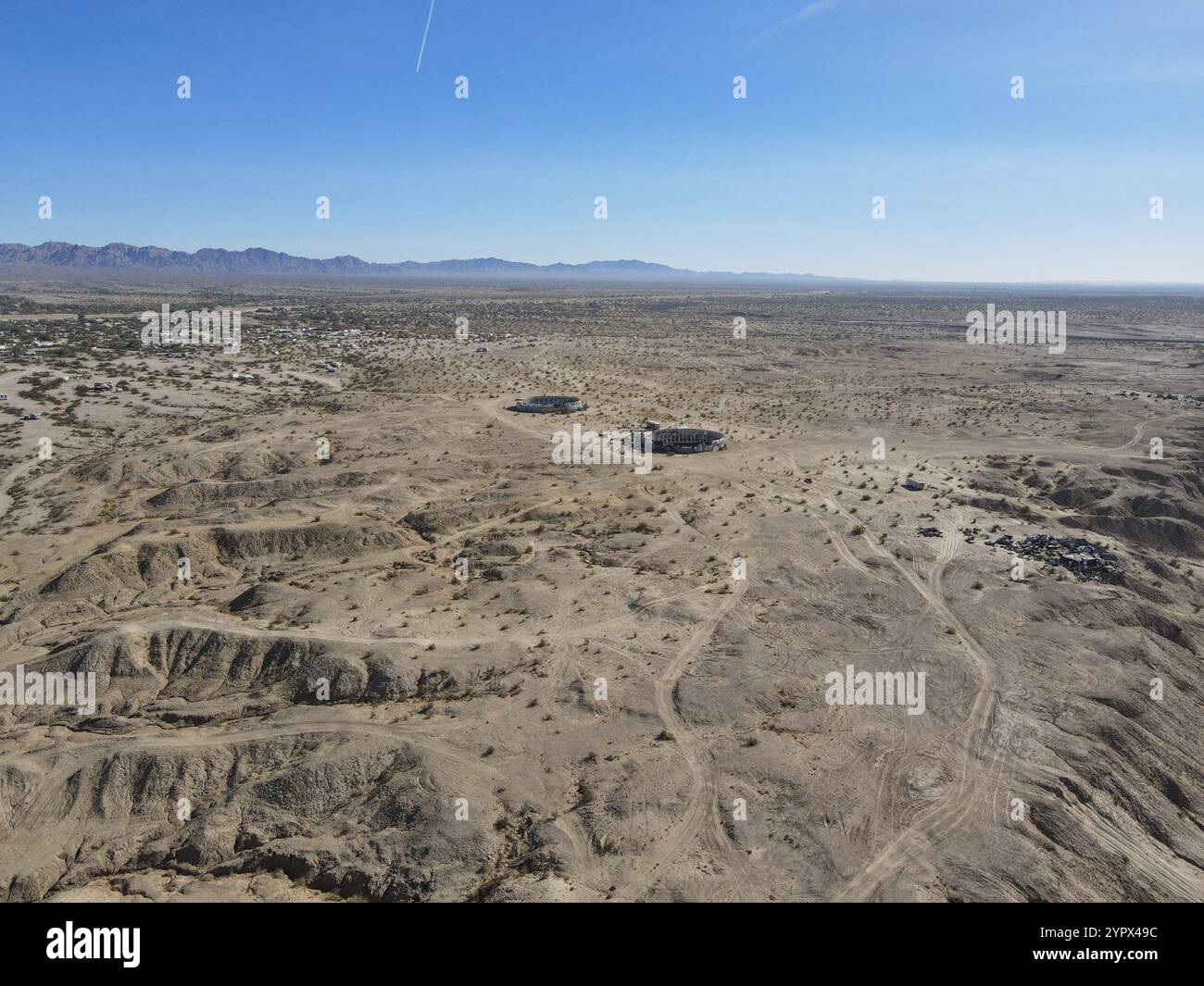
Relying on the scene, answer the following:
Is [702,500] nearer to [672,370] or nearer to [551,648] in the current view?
[551,648]

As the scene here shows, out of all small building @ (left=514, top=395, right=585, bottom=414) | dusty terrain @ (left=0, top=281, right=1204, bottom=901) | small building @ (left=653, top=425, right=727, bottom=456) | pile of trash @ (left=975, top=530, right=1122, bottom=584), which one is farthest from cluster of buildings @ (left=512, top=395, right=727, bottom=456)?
pile of trash @ (left=975, top=530, right=1122, bottom=584)

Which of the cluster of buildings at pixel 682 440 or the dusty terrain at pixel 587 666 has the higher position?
the cluster of buildings at pixel 682 440

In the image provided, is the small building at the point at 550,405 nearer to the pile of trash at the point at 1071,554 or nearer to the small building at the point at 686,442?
the small building at the point at 686,442

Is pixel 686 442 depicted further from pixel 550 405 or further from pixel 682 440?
pixel 550 405

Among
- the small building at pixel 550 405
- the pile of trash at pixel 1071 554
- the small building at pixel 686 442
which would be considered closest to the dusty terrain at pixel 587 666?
the pile of trash at pixel 1071 554

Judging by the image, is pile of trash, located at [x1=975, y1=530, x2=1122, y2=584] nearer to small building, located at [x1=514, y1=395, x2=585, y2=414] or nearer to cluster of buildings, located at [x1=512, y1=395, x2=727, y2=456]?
cluster of buildings, located at [x1=512, y1=395, x2=727, y2=456]

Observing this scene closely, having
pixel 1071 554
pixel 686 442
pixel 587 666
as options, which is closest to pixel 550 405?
pixel 686 442

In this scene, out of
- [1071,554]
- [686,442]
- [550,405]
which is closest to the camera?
[1071,554]

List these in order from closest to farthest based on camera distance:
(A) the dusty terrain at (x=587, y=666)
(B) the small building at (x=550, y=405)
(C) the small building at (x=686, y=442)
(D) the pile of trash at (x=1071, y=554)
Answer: (A) the dusty terrain at (x=587, y=666) < (D) the pile of trash at (x=1071, y=554) < (C) the small building at (x=686, y=442) < (B) the small building at (x=550, y=405)

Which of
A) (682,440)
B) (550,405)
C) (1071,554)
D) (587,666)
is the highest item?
(550,405)
